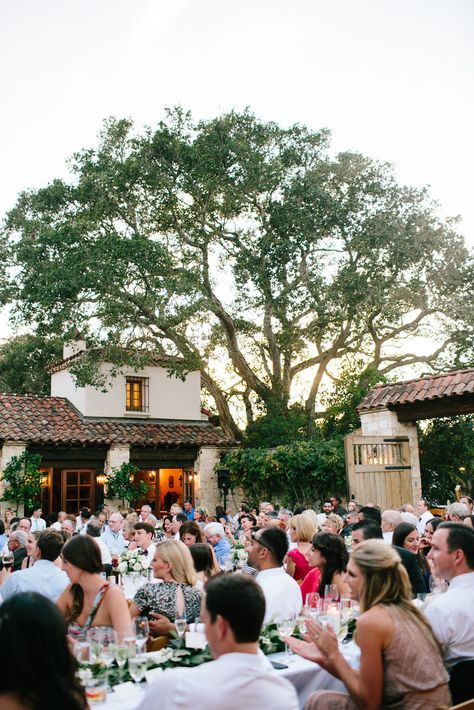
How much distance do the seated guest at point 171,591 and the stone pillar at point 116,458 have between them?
15385 mm

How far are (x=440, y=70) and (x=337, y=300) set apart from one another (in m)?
8.59

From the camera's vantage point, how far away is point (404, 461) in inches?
491

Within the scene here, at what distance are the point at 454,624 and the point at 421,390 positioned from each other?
9.33 metres

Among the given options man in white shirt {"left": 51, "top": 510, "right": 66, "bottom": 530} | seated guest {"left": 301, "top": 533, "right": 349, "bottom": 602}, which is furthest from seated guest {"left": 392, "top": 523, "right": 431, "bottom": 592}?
man in white shirt {"left": 51, "top": 510, "right": 66, "bottom": 530}

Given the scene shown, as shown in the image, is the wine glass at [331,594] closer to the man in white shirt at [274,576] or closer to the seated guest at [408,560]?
the man in white shirt at [274,576]

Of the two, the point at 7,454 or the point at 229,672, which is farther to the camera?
the point at 7,454

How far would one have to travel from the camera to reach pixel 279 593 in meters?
4.61

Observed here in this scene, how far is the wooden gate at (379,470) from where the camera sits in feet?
38.9

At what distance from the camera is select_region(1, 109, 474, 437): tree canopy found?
19.6 m

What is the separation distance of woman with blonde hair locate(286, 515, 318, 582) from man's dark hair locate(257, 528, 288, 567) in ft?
6.47

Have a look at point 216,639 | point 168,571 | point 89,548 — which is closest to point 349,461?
point 168,571

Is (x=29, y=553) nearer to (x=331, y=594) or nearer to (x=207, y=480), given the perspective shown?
(x=331, y=594)

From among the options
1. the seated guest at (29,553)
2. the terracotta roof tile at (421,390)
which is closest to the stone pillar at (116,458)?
the terracotta roof tile at (421,390)

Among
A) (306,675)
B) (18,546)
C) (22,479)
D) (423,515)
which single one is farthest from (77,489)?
(306,675)
